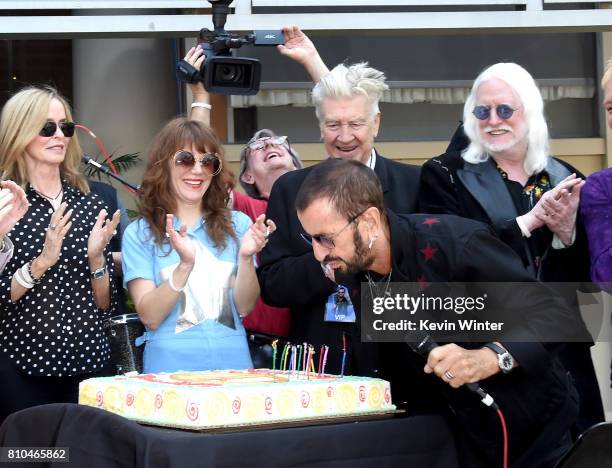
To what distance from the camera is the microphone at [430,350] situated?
2680 millimetres

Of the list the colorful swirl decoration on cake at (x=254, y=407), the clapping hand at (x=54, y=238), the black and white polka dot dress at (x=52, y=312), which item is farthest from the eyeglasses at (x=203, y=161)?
the colorful swirl decoration on cake at (x=254, y=407)

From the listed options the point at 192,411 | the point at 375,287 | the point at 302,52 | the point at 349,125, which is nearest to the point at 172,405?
the point at 192,411

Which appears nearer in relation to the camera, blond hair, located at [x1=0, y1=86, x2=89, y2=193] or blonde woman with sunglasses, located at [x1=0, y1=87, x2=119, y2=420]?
blonde woman with sunglasses, located at [x1=0, y1=87, x2=119, y2=420]

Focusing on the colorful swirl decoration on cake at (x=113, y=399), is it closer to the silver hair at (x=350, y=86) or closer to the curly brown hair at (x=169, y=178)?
the curly brown hair at (x=169, y=178)

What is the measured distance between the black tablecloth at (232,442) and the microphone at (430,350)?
17cm

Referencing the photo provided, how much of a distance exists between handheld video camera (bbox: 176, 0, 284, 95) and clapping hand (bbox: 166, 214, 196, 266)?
110 cm

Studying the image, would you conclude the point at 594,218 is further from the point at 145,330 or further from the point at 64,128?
the point at 64,128

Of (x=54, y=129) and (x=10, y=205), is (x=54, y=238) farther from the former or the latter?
(x=54, y=129)

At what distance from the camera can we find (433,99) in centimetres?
815

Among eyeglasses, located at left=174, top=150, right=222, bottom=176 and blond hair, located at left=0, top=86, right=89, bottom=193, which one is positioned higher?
blond hair, located at left=0, top=86, right=89, bottom=193

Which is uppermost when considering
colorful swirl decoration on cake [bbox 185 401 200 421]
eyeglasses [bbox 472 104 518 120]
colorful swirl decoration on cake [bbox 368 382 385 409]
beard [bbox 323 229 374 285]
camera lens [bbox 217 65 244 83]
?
camera lens [bbox 217 65 244 83]

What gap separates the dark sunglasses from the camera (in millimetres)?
3990

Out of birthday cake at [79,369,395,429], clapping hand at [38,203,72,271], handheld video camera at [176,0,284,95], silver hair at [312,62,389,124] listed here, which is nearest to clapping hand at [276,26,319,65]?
handheld video camera at [176,0,284,95]

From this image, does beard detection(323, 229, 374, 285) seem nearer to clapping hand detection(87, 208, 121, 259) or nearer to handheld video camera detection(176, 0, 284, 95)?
clapping hand detection(87, 208, 121, 259)
